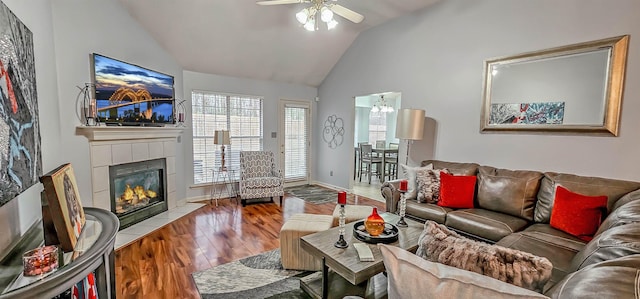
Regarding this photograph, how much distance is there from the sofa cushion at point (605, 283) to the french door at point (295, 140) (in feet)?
18.2

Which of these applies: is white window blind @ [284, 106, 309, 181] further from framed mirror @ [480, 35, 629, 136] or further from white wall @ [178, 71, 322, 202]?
framed mirror @ [480, 35, 629, 136]

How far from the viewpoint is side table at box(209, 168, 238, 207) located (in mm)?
5195

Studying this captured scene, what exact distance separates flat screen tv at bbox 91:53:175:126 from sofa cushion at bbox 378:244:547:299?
12.3 ft

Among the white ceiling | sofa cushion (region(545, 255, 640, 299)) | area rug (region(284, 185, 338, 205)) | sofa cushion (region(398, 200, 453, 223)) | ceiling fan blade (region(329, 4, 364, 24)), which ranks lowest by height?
area rug (region(284, 185, 338, 205))

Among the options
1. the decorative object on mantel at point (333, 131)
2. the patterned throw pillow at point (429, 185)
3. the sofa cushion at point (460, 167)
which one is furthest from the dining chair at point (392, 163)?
the patterned throw pillow at point (429, 185)

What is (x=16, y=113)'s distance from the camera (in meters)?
1.20

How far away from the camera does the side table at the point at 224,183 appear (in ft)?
17.0

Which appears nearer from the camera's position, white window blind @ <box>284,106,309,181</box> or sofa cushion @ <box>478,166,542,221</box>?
sofa cushion @ <box>478,166,542,221</box>

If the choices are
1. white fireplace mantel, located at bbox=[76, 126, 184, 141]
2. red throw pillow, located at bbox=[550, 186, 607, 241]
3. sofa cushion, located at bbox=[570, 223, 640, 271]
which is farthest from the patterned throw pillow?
white fireplace mantel, located at bbox=[76, 126, 184, 141]

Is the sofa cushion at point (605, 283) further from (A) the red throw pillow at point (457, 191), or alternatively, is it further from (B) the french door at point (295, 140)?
(B) the french door at point (295, 140)

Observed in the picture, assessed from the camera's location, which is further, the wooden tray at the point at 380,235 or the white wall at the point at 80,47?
the white wall at the point at 80,47

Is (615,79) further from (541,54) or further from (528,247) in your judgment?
(528,247)

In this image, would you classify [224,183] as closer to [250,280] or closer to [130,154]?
[130,154]

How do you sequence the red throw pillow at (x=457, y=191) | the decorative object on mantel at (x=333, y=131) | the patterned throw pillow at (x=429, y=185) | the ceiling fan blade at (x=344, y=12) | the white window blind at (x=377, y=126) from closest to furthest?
the ceiling fan blade at (x=344, y=12) → the red throw pillow at (x=457, y=191) → the patterned throw pillow at (x=429, y=185) → the decorative object on mantel at (x=333, y=131) → the white window blind at (x=377, y=126)
